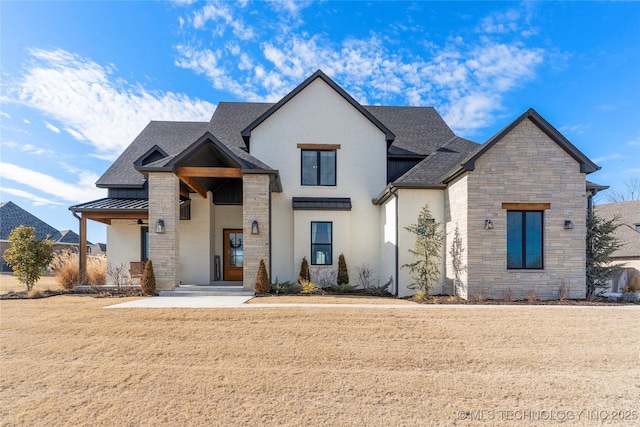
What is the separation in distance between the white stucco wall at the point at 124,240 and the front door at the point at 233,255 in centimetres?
381

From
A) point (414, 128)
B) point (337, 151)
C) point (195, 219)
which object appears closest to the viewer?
point (195, 219)

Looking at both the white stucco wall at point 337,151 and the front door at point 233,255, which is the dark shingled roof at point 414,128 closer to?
the white stucco wall at point 337,151

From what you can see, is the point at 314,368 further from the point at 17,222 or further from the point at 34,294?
the point at 17,222

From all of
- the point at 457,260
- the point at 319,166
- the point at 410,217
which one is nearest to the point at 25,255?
the point at 319,166

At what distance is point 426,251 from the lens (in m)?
11.0

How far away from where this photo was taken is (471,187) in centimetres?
1039

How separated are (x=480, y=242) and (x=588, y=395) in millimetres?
6240

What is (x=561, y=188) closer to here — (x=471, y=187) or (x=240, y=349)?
(x=471, y=187)

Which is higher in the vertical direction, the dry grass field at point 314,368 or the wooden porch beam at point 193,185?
the wooden porch beam at point 193,185

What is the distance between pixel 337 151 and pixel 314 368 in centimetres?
1091

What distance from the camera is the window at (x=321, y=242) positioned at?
13859mm

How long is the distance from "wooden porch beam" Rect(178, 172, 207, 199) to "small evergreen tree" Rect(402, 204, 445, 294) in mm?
8255

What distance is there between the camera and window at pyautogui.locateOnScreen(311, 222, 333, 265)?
1386 centimetres

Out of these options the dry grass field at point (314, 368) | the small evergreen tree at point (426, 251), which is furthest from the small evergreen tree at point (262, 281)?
the small evergreen tree at point (426, 251)
